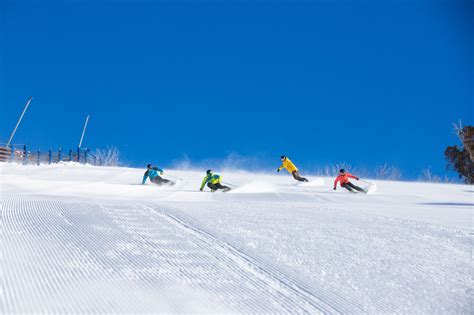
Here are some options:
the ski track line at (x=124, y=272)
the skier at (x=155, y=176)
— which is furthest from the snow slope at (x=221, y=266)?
the skier at (x=155, y=176)

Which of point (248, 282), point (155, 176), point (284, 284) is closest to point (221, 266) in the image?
point (248, 282)

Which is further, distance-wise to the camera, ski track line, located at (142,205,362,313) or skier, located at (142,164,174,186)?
skier, located at (142,164,174,186)

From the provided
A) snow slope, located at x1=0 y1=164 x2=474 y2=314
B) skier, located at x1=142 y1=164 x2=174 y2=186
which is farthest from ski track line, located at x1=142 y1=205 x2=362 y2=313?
skier, located at x1=142 y1=164 x2=174 y2=186

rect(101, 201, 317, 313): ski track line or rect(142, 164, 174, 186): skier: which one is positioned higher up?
rect(142, 164, 174, 186): skier

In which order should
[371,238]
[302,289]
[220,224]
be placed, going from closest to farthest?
[302,289] → [371,238] → [220,224]

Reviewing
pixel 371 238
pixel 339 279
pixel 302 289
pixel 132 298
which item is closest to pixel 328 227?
pixel 371 238

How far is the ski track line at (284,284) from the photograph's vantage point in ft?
8.57

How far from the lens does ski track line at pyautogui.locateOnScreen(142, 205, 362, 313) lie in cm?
261

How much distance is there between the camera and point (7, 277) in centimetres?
274

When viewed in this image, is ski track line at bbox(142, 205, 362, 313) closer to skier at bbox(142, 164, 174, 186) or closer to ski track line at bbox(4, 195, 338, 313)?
ski track line at bbox(4, 195, 338, 313)

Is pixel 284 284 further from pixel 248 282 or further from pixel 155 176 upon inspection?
pixel 155 176

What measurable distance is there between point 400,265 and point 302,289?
1.23m

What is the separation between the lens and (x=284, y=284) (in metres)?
2.96

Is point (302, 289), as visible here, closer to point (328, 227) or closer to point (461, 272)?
point (461, 272)
